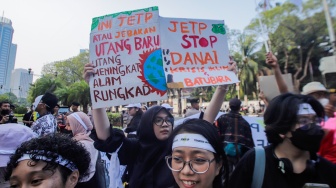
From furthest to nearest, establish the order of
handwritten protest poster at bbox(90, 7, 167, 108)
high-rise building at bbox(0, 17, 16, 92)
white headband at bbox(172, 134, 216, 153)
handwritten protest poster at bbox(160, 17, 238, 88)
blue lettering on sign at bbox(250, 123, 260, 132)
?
high-rise building at bbox(0, 17, 16, 92) < blue lettering on sign at bbox(250, 123, 260, 132) < handwritten protest poster at bbox(160, 17, 238, 88) < handwritten protest poster at bbox(90, 7, 167, 108) < white headband at bbox(172, 134, 216, 153)

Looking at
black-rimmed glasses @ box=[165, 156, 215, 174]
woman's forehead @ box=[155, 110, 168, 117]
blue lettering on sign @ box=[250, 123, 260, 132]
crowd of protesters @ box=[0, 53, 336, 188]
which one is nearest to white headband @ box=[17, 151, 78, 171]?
crowd of protesters @ box=[0, 53, 336, 188]

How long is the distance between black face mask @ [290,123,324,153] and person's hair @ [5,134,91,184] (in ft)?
4.57

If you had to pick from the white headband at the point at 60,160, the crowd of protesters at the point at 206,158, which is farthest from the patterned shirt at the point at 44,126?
the white headband at the point at 60,160

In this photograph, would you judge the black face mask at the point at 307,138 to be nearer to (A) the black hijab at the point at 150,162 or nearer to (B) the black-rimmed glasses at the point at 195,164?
(B) the black-rimmed glasses at the point at 195,164

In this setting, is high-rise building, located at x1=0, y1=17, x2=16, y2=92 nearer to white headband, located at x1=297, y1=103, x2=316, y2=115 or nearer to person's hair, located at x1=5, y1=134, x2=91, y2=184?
person's hair, located at x1=5, y1=134, x2=91, y2=184

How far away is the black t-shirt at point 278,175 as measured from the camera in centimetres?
161

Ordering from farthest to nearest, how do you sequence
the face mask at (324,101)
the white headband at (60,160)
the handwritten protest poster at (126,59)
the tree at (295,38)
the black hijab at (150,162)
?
1. the tree at (295,38)
2. the face mask at (324,101)
3. the handwritten protest poster at (126,59)
4. the black hijab at (150,162)
5. the white headband at (60,160)

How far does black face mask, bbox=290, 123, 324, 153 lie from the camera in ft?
5.50

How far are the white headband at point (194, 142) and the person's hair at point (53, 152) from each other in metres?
0.63

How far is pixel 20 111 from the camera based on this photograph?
1303 inches

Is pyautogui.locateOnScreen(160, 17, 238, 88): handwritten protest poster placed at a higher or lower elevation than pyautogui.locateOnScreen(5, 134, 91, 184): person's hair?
higher

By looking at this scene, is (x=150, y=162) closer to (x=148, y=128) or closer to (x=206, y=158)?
(x=148, y=128)

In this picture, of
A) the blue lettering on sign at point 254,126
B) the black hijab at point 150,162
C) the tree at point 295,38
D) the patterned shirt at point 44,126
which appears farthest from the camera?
the tree at point 295,38

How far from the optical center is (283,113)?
1.74 m
